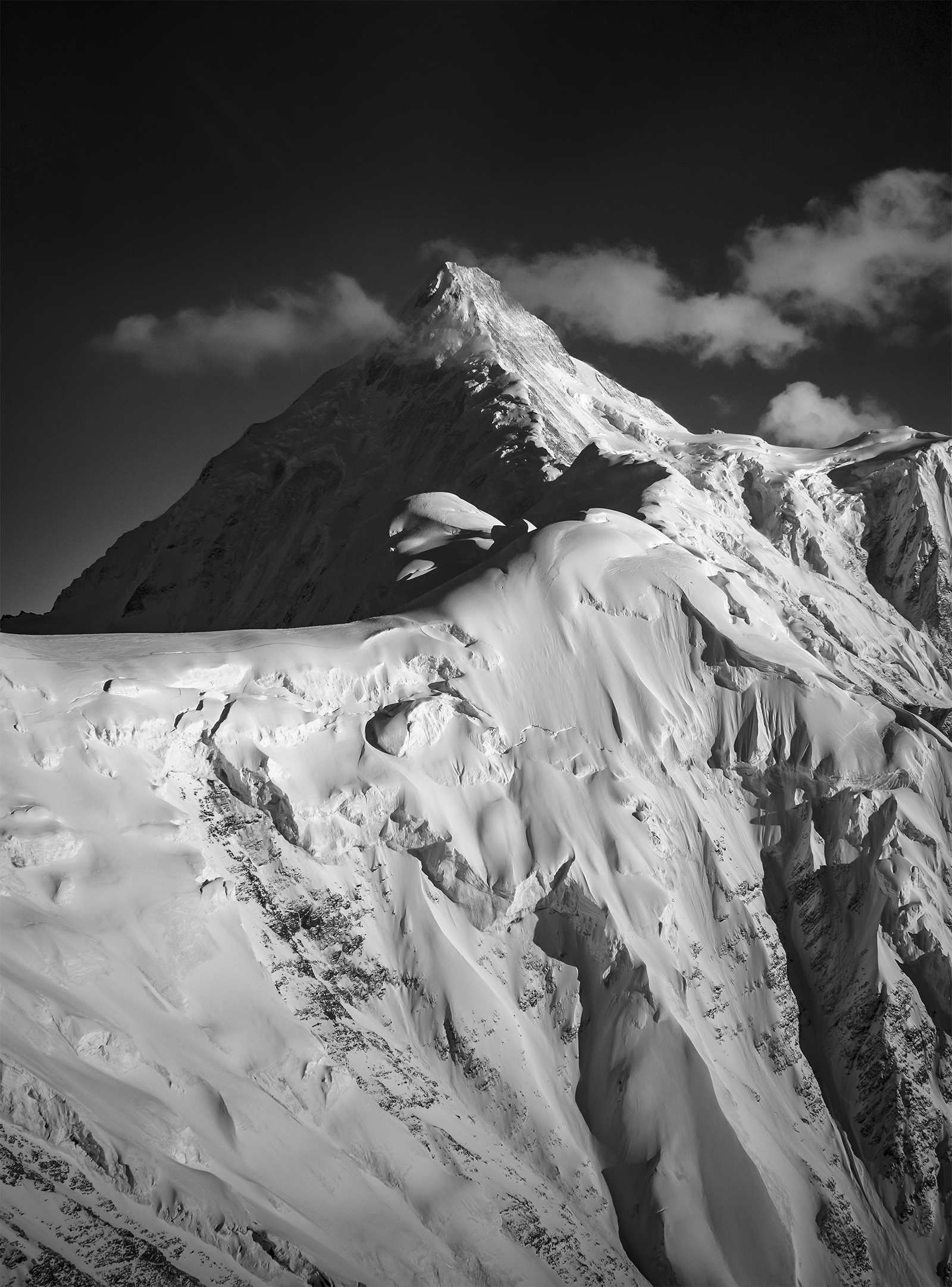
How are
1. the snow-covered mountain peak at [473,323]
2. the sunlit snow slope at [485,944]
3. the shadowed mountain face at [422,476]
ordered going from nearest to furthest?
the sunlit snow slope at [485,944], the shadowed mountain face at [422,476], the snow-covered mountain peak at [473,323]

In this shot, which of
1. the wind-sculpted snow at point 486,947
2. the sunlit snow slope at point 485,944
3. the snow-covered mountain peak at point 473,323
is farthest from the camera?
the snow-covered mountain peak at point 473,323

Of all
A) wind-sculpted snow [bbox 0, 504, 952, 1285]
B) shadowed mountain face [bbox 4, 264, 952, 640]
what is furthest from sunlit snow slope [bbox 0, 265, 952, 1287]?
shadowed mountain face [bbox 4, 264, 952, 640]

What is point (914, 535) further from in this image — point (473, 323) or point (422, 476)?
point (473, 323)

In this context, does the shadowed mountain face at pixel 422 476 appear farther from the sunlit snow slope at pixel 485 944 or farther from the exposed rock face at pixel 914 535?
the sunlit snow slope at pixel 485 944

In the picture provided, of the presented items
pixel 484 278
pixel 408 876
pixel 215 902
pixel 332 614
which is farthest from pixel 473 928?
pixel 484 278

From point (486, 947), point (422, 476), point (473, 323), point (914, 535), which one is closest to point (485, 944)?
point (486, 947)

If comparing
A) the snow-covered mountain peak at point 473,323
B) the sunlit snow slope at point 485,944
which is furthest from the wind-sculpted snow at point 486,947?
the snow-covered mountain peak at point 473,323

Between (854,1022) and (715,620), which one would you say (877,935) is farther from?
(715,620)
